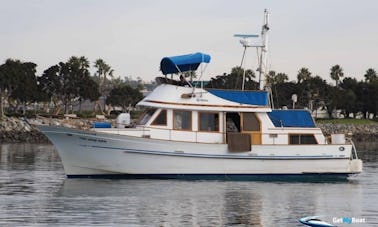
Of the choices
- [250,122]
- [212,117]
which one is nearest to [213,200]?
[212,117]

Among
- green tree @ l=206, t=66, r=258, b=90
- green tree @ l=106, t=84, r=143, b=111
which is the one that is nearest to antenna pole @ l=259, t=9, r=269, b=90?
green tree @ l=206, t=66, r=258, b=90

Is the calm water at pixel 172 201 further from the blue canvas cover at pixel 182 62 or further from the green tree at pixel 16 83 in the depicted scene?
the green tree at pixel 16 83

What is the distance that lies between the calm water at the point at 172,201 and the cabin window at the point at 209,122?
6.92 feet

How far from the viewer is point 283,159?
3209 cm

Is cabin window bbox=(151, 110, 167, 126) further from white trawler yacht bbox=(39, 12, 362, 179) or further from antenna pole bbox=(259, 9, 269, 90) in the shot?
antenna pole bbox=(259, 9, 269, 90)

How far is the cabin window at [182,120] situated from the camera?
31281mm

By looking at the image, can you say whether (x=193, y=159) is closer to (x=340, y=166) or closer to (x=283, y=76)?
(x=340, y=166)

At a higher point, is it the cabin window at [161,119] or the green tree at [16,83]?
the green tree at [16,83]

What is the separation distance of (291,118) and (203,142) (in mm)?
3891

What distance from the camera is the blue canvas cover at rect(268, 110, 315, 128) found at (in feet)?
107

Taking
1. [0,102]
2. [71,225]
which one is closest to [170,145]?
[71,225]

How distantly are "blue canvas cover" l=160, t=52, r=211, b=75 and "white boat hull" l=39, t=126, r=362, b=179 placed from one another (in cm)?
312

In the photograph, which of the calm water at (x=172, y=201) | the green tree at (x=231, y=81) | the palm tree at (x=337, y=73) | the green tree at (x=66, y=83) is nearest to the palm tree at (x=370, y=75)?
the palm tree at (x=337, y=73)

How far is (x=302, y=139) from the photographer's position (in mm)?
32469
